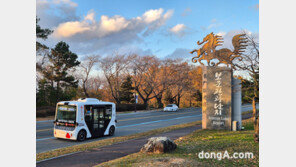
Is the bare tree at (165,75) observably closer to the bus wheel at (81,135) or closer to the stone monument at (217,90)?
the stone monument at (217,90)

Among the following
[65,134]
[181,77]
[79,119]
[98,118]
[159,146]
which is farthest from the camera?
[181,77]

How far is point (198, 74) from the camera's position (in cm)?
5959

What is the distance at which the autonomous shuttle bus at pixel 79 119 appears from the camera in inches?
601

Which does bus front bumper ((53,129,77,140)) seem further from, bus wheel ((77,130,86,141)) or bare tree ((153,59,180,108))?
bare tree ((153,59,180,108))

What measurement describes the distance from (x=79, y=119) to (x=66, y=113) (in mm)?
1028

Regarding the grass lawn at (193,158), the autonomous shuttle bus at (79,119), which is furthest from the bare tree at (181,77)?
the grass lawn at (193,158)

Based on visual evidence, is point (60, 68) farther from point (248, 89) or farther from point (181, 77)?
point (248, 89)

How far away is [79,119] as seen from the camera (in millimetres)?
15258

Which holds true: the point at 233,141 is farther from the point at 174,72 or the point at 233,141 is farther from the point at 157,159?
the point at 174,72

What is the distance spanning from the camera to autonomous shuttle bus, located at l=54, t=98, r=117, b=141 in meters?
15.3

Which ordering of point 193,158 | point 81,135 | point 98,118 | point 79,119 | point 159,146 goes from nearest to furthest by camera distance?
point 193,158 → point 159,146 → point 79,119 → point 81,135 → point 98,118

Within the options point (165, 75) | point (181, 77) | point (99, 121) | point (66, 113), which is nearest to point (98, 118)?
point (99, 121)

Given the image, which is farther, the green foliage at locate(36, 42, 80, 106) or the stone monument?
the green foliage at locate(36, 42, 80, 106)

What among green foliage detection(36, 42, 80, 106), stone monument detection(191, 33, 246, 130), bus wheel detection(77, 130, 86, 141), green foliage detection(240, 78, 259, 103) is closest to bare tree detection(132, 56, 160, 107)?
green foliage detection(36, 42, 80, 106)
